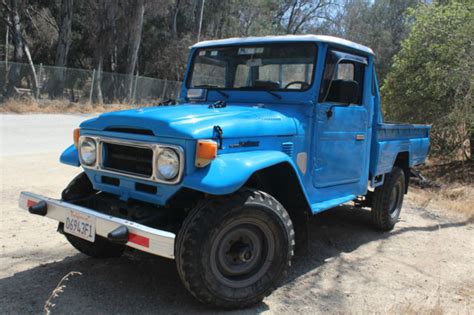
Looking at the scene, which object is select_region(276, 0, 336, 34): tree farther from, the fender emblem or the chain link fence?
the fender emblem

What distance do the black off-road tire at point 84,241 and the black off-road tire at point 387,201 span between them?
3.32m

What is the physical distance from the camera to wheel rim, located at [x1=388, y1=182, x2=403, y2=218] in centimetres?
632

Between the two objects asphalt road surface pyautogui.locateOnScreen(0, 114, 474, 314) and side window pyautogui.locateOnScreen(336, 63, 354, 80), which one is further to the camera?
side window pyautogui.locateOnScreen(336, 63, 354, 80)

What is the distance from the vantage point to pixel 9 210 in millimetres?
5855

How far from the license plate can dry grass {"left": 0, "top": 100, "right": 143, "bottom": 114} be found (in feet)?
55.0

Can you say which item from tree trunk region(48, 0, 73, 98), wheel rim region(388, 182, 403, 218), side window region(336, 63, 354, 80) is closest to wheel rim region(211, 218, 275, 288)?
side window region(336, 63, 354, 80)

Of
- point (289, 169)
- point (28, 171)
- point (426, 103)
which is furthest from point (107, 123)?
point (426, 103)

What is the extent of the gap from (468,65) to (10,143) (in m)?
10.6

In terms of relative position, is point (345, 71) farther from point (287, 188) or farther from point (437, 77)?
point (437, 77)

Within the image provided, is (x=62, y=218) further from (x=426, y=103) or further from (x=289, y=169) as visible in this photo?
(x=426, y=103)

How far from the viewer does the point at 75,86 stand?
2394 centimetres

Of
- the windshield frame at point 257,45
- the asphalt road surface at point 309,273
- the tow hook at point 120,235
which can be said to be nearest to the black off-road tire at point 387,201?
the asphalt road surface at point 309,273

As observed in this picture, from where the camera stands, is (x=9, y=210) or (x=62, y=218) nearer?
(x=62, y=218)

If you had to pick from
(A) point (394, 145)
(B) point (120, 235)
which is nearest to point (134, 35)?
(A) point (394, 145)
